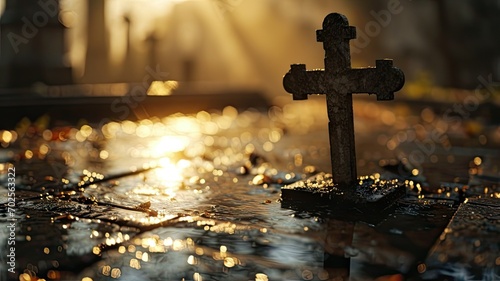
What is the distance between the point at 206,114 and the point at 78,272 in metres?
10.2

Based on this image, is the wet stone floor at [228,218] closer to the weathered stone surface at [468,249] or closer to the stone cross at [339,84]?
the weathered stone surface at [468,249]

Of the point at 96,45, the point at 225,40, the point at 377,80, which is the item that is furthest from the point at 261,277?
the point at 225,40

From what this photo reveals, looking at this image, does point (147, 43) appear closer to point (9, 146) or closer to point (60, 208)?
point (9, 146)

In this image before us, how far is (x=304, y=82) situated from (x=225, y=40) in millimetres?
28722

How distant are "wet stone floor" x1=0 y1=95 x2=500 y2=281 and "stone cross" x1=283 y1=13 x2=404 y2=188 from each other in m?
0.44

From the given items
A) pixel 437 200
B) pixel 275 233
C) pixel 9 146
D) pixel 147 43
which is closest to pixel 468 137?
pixel 437 200

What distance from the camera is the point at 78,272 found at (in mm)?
1919

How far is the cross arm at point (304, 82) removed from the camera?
3.25m

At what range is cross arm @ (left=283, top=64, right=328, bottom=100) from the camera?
10.6 feet

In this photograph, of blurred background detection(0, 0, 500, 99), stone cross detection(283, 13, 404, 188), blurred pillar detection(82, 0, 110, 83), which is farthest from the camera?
blurred pillar detection(82, 0, 110, 83)

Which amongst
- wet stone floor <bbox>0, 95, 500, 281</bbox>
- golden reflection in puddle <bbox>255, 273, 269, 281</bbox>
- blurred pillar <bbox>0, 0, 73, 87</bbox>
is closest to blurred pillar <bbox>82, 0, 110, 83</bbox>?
blurred pillar <bbox>0, 0, 73, 87</bbox>

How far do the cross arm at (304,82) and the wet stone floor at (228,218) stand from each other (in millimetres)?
737

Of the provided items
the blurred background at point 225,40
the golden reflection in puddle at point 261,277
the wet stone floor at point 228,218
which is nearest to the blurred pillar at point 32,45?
the blurred background at point 225,40

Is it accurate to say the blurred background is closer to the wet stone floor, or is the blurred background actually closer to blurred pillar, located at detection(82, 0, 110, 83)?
blurred pillar, located at detection(82, 0, 110, 83)
